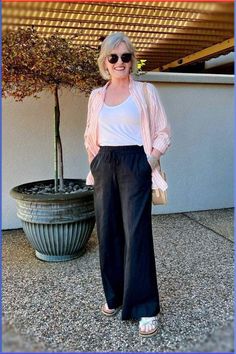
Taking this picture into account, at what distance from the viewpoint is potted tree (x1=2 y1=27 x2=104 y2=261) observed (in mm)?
2762

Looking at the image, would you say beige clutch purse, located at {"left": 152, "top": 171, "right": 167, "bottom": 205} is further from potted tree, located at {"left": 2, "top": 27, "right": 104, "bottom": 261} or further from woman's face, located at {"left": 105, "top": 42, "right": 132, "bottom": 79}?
potted tree, located at {"left": 2, "top": 27, "right": 104, "bottom": 261}

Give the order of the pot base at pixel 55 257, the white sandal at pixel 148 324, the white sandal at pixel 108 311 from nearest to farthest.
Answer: the white sandal at pixel 148 324, the white sandal at pixel 108 311, the pot base at pixel 55 257

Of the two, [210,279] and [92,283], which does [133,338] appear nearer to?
[92,283]

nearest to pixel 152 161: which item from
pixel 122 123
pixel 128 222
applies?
pixel 122 123

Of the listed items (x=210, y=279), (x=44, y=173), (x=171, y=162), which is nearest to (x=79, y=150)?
(x=44, y=173)

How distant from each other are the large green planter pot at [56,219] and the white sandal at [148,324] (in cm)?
115

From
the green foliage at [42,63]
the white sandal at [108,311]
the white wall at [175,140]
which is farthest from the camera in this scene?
the white wall at [175,140]

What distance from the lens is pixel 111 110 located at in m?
2.00

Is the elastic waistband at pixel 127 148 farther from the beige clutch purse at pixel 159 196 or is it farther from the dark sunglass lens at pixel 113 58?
the dark sunglass lens at pixel 113 58

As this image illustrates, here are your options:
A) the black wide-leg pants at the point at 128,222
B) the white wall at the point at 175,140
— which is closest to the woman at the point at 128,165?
the black wide-leg pants at the point at 128,222

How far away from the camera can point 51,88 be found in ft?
9.95

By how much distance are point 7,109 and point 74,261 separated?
1.92 meters

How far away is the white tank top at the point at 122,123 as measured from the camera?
6.41 feet

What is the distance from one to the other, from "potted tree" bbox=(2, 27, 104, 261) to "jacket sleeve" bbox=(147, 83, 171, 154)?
3.48 ft
